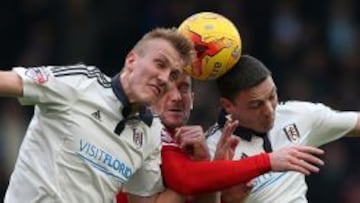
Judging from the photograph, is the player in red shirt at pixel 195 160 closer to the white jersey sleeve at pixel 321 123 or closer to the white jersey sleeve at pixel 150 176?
the white jersey sleeve at pixel 150 176

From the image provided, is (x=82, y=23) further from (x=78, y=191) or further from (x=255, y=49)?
(x=78, y=191)

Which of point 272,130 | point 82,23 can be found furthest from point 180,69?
point 82,23

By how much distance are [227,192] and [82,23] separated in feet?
23.7

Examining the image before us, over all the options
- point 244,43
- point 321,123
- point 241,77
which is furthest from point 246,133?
point 244,43

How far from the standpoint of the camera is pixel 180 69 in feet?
24.0

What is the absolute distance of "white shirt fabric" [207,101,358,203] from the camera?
7801 mm

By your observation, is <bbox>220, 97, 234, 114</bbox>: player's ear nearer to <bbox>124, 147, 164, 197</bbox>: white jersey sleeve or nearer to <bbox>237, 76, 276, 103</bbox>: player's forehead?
<bbox>237, 76, 276, 103</bbox>: player's forehead

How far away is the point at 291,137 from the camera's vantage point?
7.93 m

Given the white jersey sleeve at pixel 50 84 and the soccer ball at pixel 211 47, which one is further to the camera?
the soccer ball at pixel 211 47

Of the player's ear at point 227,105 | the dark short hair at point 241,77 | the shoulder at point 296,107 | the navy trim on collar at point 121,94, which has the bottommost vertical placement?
the shoulder at point 296,107

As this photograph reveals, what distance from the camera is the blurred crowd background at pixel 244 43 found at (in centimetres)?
1362

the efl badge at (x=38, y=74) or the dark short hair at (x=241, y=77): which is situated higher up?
the efl badge at (x=38, y=74)

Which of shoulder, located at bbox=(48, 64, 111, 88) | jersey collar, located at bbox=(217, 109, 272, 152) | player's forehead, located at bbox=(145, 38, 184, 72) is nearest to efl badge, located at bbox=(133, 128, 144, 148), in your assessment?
shoulder, located at bbox=(48, 64, 111, 88)

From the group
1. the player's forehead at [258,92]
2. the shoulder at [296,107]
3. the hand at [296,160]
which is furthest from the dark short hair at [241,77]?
the hand at [296,160]
